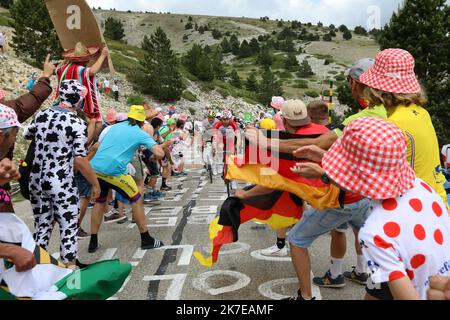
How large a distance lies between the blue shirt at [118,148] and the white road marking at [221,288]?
1828mm

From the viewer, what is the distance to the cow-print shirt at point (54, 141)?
3740 mm

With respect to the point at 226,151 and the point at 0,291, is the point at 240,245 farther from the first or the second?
the point at 226,151

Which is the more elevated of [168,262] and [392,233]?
[392,233]

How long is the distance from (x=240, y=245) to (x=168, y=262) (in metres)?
1.11

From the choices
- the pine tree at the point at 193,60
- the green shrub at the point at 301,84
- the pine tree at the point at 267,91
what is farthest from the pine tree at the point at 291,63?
the pine tree at the point at 193,60

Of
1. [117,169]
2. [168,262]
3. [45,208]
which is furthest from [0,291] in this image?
[117,169]

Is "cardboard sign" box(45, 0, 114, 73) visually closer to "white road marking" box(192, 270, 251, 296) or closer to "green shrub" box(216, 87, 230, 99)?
"white road marking" box(192, 270, 251, 296)

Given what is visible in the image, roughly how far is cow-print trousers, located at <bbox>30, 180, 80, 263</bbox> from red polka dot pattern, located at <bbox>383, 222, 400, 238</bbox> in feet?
9.79

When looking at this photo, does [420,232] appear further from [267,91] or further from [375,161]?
[267,91]

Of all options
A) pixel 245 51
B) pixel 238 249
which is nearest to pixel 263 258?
pixel 238 249

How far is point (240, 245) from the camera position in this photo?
5613 mm

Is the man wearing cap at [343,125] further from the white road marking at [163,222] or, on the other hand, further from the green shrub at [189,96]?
the green shrub at [189,96]
